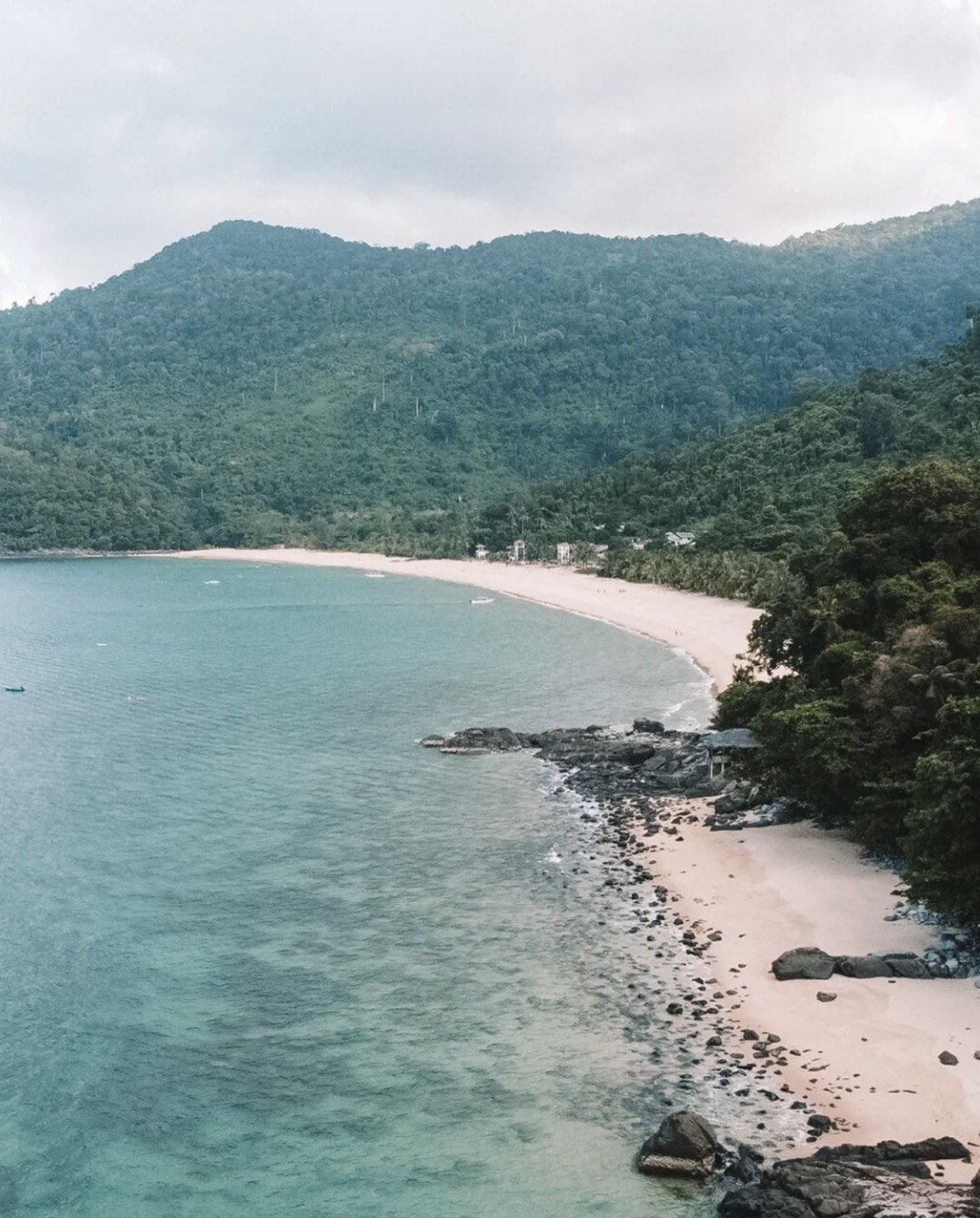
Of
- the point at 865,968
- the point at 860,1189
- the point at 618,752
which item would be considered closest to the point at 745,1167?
the point at 860,1189

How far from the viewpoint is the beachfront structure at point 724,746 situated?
36.0 meters

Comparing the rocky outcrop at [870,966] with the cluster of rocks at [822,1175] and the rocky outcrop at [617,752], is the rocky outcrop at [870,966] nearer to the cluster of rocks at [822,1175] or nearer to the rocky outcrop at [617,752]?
the cluster of rocks at [822,1175]

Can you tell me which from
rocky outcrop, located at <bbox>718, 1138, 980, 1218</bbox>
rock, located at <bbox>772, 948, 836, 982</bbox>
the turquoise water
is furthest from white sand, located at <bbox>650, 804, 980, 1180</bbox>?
the turquoise water

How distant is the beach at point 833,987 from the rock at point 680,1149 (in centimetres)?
193

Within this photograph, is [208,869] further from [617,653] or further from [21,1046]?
[617,653]

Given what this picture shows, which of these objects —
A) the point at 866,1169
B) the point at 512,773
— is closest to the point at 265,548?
the point at 512,773

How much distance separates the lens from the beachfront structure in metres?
36.0

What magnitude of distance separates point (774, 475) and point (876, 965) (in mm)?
105301

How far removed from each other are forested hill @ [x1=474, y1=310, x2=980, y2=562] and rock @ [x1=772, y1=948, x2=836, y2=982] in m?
66.0

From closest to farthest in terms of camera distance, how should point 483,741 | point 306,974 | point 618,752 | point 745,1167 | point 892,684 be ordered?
1. point 745,1167
2. point 306,974
3. point 892,684
4. point 618,752
5. point 483,741

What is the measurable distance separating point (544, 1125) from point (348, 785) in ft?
74.6

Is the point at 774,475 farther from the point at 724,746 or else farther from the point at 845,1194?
the point at 845,1194

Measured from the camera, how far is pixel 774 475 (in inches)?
4835

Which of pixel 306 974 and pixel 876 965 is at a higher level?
pixel 876 965
